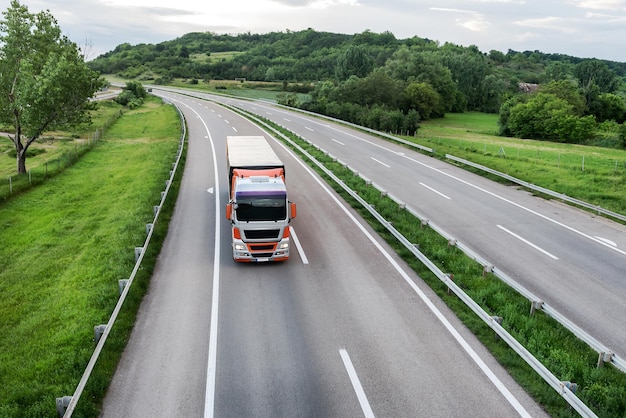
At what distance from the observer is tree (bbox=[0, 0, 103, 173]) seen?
1330 inches

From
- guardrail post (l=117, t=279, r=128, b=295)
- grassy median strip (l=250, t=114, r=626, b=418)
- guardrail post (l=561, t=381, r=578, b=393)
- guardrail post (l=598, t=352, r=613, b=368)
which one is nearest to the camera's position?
guardrail post (l=561, t=381, r=578, b=393)

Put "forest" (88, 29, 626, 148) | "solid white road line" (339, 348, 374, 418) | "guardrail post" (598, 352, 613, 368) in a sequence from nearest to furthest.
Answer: "solid white road line" (339, 348, 374, 418)
"guardrail post" (598, 352, 613, 368)
"forest" (88, 29, 626, 148)

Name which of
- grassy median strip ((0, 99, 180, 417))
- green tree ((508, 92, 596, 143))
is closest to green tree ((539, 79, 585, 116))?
green tree ((508, 92, 596, 143))

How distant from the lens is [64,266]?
727 inches

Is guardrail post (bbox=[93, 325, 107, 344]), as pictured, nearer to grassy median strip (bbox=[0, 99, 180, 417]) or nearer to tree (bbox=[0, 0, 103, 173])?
grassy median strip (bbox=[0, 99, 180, 417])

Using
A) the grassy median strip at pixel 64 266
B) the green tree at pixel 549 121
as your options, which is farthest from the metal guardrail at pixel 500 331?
the green tree at pixel 549 121

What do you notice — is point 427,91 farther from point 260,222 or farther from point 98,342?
point 98,342

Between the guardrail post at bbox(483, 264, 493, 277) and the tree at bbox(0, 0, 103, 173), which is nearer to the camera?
the guardrail post at bbox(483, 264, 493, 277)

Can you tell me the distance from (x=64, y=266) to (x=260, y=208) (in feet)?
26.5

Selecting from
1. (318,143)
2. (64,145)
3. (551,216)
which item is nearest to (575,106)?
(318,143)

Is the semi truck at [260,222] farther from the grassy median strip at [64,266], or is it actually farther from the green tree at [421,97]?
the green tree at [421,97]

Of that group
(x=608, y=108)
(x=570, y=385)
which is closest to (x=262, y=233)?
(x=570, y=385)

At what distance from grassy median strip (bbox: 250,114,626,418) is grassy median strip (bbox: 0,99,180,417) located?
9062 millimetres

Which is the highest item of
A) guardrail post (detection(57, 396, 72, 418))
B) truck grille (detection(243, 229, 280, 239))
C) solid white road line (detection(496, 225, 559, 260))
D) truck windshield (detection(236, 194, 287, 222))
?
truck windshield (detection(236, 194, 287, 222))
